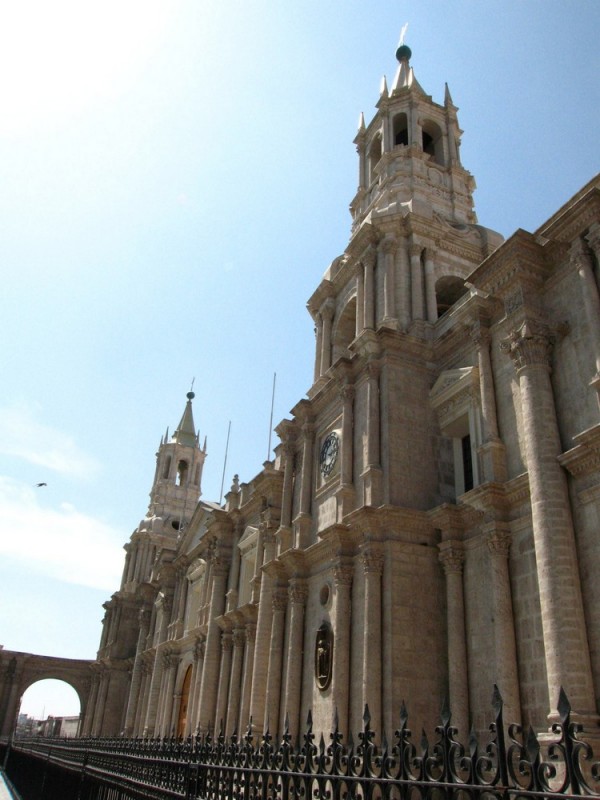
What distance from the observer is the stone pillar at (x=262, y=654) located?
68.1 ft

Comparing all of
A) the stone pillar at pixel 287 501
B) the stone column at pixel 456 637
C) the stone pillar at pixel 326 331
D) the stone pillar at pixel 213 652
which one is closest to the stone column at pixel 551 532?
the stone column at pixel 456 637

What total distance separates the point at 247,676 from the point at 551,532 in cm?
1523

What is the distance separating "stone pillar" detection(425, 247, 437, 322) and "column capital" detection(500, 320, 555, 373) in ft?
19.9

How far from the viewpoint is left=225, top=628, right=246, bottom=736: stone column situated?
79.0 feet

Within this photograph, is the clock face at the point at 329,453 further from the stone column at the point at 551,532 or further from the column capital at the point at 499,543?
the stone column at the point at 551,532

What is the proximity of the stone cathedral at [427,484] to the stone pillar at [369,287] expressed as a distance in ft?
0.22

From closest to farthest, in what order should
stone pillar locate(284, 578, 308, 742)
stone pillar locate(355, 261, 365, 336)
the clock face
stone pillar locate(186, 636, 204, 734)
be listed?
stone pillar locate(284, 578, 308, 742)
the clock face
stone pillar locate(355, 261, 365, 336)
stone pillar locate(186, 636, 204, 734)

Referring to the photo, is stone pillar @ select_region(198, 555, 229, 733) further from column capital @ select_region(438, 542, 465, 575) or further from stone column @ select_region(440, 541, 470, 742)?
column capital @ select_region(438, 542, 465, 575)

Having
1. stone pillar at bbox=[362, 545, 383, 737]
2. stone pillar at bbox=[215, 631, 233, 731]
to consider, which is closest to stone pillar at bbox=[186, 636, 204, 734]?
stone pillar at bbox=[215, 631, 233, 731]

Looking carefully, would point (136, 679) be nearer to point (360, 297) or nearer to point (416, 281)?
point (360, 297)

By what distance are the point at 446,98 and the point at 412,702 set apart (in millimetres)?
23682

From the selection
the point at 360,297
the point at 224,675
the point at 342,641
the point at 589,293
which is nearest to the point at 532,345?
the point at 589,293

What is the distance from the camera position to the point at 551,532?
38.7 ft

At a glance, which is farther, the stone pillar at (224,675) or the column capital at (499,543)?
the stone pillar at (224,675)
